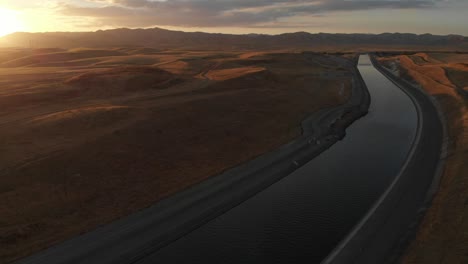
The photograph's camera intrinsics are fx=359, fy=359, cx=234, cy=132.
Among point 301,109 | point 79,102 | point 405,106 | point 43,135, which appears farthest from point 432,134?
point 79,102

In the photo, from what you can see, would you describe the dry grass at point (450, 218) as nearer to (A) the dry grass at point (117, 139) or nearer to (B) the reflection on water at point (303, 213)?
(B) the reflection on water at point (303, 213)

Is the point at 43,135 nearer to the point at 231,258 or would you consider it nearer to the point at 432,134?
the point at 231,258

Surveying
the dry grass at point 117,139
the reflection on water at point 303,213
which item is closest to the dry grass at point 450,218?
the reflection on water at point 303,213

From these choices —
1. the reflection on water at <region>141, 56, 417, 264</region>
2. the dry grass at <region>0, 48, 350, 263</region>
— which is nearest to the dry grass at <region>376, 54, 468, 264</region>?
the reflection on water at <region>141, 56, 417, 264</region>

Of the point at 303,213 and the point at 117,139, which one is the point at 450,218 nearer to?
the point at 303,213

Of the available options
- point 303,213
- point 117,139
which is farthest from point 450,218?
point 117,139

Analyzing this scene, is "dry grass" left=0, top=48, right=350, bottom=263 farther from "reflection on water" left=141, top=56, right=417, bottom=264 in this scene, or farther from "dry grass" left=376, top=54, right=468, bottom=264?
"dry grass" left=376, top=54, right=468, bottom=264
